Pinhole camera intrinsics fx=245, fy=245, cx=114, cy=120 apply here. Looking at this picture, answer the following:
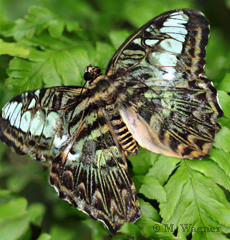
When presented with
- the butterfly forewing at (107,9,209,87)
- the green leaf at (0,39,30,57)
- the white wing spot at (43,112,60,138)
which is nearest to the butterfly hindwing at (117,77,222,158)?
the butterfly forewing at (107,9,209,87)

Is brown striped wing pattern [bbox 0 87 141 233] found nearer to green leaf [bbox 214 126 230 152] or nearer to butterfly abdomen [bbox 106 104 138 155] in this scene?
butterfly abdomen [bbox 106 104 138 155]

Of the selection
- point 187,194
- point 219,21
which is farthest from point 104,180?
point 219,21

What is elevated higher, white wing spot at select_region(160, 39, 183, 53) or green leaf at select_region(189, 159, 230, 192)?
white wing spot at select_region(160, 39, 183, 53)

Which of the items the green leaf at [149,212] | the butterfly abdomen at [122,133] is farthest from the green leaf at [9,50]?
the green leaf at [149,212]

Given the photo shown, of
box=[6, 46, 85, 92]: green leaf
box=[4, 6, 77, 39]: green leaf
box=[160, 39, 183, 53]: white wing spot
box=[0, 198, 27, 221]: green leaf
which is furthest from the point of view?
box=[4, 6, 77, 39]: green leaf

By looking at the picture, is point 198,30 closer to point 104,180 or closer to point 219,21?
point 104,180

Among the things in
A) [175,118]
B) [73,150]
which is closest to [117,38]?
[175,118]

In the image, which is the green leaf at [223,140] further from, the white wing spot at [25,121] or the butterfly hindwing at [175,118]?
the white wing spot at [25,121]

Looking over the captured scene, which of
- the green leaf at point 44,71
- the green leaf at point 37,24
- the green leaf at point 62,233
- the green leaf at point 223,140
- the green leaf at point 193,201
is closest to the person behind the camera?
the green leaf at point 193,201
